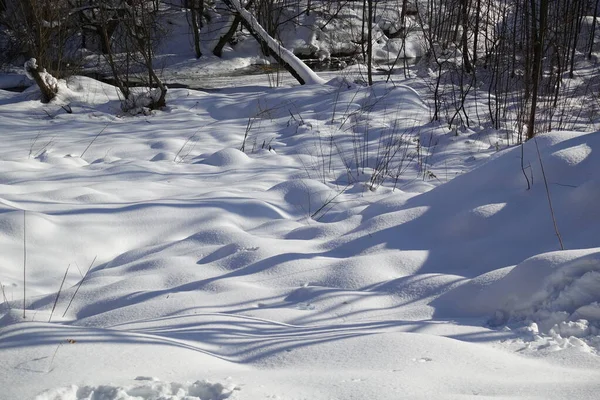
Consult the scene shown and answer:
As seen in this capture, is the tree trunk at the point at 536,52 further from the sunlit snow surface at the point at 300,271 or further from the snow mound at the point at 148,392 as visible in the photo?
the snow mound at the point at 148,392

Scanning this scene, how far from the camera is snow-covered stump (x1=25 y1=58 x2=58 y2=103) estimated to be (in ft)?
28.9

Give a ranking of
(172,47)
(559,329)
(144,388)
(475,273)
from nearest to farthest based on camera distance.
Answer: (144,388), (559,329), (475,273), (172,47)

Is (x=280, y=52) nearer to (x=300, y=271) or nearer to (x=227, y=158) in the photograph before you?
(x=227, y=158)

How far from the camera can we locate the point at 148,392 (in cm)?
169

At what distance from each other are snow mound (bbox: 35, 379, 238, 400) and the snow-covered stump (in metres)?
8.07

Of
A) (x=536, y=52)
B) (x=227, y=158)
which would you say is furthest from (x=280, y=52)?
(x=536, y=52)

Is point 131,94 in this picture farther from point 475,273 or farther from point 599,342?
point 599,342

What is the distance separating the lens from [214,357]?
6.64ft

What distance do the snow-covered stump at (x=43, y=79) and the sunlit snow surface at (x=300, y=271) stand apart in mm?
2288

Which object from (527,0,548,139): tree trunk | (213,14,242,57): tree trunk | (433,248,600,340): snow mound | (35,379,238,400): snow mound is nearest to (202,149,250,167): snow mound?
(527,0,548,139): tree trunk

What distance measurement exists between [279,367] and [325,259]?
4.86ft

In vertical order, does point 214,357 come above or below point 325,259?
above

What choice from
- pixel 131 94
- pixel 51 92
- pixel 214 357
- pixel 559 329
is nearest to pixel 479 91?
pixel 131 94

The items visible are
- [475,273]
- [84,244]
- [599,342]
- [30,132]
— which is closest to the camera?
[599,342]
